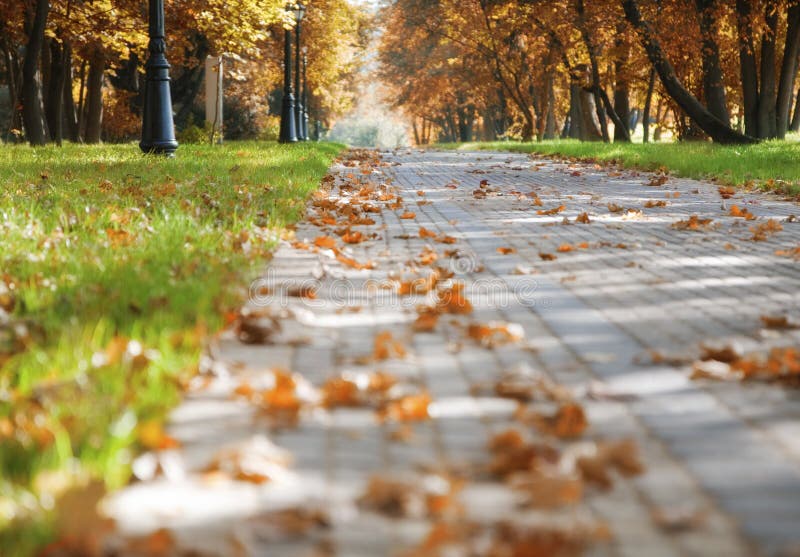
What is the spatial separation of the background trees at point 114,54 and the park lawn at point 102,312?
50.1ft

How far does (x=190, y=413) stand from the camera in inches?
124

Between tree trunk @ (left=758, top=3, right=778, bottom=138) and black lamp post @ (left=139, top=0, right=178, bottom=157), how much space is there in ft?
48.6

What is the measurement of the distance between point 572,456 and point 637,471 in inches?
7.7

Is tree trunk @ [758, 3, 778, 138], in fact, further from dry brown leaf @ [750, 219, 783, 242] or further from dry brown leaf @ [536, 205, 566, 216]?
dry brown leaf @ [750, 219, 783, 242]

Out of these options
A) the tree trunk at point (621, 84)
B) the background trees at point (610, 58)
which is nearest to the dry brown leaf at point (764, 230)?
the background trees at point (610, 58)

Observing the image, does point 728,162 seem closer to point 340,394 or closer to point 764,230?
point 764,230

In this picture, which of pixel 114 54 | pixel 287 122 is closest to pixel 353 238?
pixel 287 122

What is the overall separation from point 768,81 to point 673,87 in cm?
249

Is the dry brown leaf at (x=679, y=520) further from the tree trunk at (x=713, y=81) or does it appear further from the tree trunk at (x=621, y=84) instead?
the tree trunk at (x=621, y=84)

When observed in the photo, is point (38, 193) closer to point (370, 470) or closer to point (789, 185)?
point (370, 470)

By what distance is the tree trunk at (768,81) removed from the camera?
23516mm

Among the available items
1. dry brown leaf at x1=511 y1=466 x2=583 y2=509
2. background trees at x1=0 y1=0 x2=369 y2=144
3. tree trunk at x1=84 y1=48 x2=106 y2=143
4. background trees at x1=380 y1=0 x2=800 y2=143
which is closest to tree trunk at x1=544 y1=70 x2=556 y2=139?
background trees at x1=380 y1=0 x2=800 y2=143

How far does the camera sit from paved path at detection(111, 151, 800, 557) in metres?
2.44

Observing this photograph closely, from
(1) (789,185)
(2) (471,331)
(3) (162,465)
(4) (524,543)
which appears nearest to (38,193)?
(2) (471,331)
